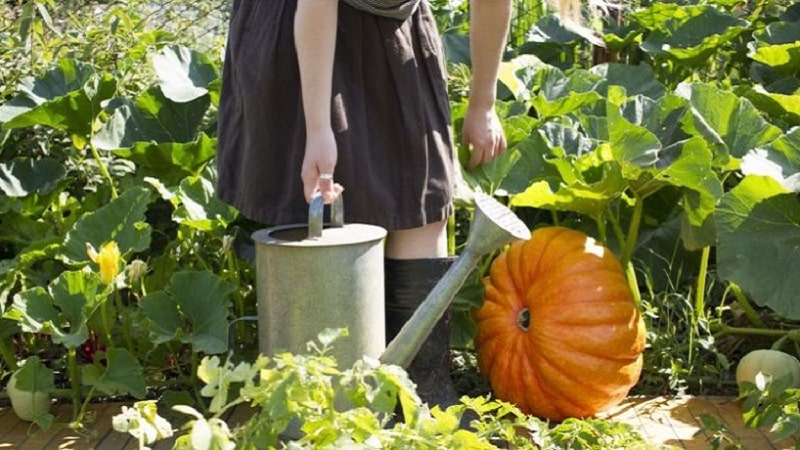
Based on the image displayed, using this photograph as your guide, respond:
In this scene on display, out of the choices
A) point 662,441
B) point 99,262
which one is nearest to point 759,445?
point 662,441

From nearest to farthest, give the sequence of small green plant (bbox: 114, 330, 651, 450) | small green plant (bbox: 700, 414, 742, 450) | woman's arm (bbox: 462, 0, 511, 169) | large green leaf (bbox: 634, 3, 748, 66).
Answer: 1. small green plant (bbox: 114, 330, 651, 450)
2. small green plant (bbox: 700, 414, 742, 450)
3. woman's arm (bbox: 462, 0, 511, 169)
4. large green leaf (bbox: 634, 3, 748, 66)

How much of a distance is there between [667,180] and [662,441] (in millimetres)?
576

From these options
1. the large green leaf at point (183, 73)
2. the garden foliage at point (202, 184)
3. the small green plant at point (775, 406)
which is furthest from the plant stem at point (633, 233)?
the large green leaf at point (183, 73)

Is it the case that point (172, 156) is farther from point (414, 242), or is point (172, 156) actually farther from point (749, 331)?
point (749, 331)

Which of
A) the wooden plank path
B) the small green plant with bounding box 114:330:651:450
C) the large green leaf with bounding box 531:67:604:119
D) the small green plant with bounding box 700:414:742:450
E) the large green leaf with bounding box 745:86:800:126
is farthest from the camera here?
the large green leaf with bounding box 531:67:604:119

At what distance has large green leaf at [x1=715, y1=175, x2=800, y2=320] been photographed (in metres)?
2.69

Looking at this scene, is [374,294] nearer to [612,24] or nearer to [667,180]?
[667,180]

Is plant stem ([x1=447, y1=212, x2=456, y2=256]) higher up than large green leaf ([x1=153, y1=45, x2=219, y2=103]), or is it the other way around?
large green leaf ([x1=153, y1=45, x2=219, y2=103])

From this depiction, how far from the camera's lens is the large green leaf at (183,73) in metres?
3.25

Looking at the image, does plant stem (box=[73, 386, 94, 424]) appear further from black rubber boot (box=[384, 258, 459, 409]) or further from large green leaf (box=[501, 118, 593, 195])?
large green leaf (box=[501, 118, 593, 195])

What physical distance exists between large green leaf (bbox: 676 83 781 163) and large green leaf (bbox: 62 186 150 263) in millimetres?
1315

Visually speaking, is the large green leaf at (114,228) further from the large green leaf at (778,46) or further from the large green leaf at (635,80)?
the large green leaf at (778,46)

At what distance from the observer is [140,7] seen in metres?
4.40

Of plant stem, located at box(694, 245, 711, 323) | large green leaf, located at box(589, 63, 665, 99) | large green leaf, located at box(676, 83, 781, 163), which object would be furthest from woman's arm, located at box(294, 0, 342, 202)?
large green leaf, located at box(589, 63, 665, 99)
